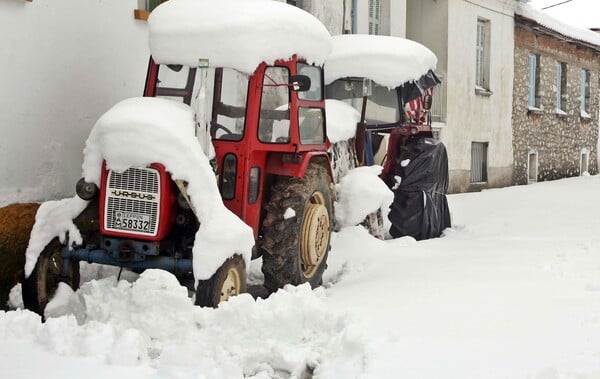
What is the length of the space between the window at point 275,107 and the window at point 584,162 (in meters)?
19.4

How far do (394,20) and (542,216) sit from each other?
4629 millimetres

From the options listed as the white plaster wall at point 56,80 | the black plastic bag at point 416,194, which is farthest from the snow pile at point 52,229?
the black plastic bag at point 416,194

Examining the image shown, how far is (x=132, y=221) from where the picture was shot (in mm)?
5191

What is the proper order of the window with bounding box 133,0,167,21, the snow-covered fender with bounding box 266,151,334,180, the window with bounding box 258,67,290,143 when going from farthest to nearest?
the window with bounding box 133,0,167,21 → the snow-covered fender with bounding box 266,151,334,180 → the window with bounding box 258,67,290,143

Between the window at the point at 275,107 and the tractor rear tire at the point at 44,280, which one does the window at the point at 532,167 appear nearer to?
the window at the point at 275,107

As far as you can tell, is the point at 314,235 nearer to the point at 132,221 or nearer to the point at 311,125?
the point at 311,125

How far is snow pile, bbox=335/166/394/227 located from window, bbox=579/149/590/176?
1726cm

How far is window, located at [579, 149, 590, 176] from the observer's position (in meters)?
23.8

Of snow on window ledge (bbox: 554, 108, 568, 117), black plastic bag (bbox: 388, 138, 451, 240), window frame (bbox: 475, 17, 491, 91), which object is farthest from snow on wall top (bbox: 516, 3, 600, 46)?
black plastic bag (bbox: 388, 138, 451, 240)

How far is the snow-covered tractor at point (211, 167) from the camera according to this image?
5.07m

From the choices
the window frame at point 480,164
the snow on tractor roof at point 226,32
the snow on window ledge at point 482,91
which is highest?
the snow on window ledge at point 482,91

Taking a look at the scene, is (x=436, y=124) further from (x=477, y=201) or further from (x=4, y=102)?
(x=4, y=102)

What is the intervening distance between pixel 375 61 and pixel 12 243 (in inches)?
196

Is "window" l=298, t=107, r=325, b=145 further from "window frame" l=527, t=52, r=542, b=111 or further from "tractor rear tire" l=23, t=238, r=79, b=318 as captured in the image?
"window frame" l=527, t=52, r=542, b=111
